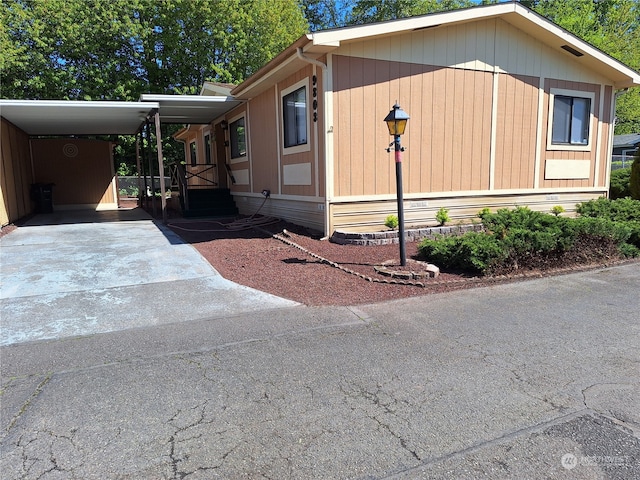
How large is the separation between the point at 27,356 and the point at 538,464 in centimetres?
383

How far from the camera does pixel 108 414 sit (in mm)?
2793

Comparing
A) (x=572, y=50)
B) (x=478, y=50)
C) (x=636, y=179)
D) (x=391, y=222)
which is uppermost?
(x=572, y=50)

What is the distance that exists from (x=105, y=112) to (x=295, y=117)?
224 inches

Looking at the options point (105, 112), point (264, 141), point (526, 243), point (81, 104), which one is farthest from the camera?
point (105, 112)

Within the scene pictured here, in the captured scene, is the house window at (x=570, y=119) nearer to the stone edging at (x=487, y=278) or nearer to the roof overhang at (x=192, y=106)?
the stone edging at (x=487, y=278)

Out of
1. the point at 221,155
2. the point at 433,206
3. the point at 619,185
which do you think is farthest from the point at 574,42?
the point at 221,155

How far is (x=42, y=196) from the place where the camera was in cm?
1538

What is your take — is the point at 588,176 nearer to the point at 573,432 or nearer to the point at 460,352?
the point at 460,352

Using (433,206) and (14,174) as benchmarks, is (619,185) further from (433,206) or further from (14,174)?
(14,174)

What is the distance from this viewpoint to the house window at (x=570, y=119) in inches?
410

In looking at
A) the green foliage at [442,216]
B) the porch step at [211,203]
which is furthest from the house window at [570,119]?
the porch step at [211,203]

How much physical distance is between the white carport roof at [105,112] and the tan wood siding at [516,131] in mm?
6823

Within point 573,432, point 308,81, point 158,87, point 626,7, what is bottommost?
point 573,432

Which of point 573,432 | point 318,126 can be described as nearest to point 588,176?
point 318,126
